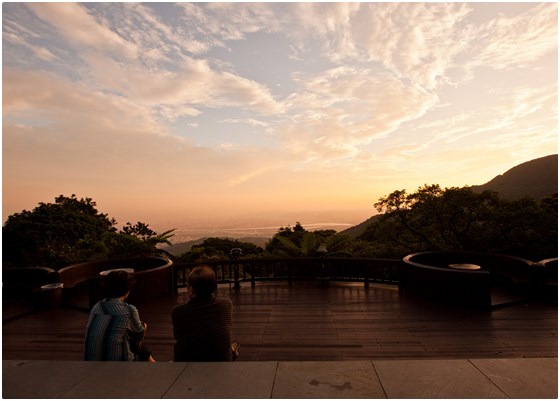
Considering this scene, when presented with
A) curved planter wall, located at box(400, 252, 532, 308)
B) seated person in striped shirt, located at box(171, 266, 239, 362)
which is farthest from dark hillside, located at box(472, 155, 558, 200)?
seated person in striped shirt, located at box(171, 266, 239, 362)

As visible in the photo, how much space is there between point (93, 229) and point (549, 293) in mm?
20040

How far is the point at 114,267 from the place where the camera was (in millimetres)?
10133

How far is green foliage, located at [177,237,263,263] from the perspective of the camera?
17.1 metres

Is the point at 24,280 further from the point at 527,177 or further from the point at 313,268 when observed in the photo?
the point at 527,177

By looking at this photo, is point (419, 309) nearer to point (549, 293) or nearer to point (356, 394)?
point (549, 293)

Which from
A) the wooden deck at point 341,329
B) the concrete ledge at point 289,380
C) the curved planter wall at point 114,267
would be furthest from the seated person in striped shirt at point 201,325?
the curved planter wall at point 114,267

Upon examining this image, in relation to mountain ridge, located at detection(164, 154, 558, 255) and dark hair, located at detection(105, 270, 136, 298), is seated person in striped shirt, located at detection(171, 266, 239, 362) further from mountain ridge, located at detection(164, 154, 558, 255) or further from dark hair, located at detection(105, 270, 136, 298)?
mountain ridge, located at detection(164, 154, 558, 255)

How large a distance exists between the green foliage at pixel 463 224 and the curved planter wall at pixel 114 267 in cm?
766

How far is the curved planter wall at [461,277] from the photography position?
687 centimetres

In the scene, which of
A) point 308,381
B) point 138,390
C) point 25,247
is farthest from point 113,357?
point 25,247

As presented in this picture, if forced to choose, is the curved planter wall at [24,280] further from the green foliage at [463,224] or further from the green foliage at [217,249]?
the green foliage at [463,224]

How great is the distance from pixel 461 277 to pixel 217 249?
1395 cm

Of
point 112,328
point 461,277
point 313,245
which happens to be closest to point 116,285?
point 112,328

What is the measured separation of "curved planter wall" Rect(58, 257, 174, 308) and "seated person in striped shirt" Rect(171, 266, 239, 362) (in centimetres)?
524
